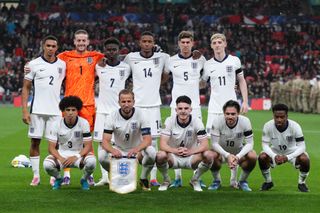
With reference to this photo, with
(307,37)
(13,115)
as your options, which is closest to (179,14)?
(307,37)

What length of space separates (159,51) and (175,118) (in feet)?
5.09

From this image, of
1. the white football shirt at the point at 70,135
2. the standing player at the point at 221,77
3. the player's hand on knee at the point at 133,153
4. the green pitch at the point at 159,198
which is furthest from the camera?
the standing player at the point at 221,77

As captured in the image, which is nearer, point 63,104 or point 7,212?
point 7,212

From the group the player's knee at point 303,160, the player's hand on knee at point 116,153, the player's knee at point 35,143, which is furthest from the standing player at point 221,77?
the player's knee at point 35,143

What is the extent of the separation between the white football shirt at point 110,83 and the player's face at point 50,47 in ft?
2.32

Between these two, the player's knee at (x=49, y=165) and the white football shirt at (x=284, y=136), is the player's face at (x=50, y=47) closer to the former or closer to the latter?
the player's knee at (x=49, y=165)

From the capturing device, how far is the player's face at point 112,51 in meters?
14.5

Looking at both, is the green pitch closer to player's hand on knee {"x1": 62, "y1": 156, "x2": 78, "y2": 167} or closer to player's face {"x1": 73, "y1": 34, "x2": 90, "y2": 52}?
player's hand on knee {"x1": 62, "y1": 156, "x2": 78, "y2": 167}

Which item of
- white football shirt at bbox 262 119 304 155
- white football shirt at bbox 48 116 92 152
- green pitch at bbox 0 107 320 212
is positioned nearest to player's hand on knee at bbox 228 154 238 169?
green pitch at bbox 0 107 320 212

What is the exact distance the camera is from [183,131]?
45.2 ft

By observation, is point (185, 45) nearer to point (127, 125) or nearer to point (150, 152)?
point (127, 125)

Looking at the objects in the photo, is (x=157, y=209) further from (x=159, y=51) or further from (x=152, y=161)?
(x=159, y=51)

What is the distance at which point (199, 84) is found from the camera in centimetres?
1526

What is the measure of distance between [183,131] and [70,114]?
1.61 metres
